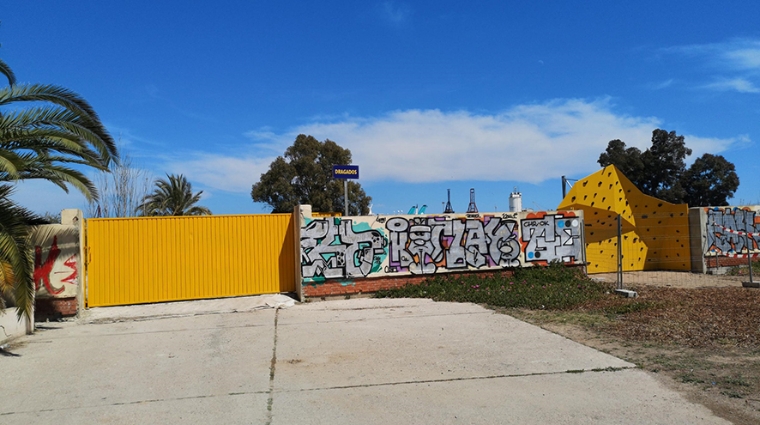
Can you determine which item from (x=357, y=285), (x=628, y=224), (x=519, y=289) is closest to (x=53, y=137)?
(x=357, y=285)

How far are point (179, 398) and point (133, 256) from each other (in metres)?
7.05

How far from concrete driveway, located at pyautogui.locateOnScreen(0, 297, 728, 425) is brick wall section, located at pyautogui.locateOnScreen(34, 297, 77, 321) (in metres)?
0.65

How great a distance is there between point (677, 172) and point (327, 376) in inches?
1500

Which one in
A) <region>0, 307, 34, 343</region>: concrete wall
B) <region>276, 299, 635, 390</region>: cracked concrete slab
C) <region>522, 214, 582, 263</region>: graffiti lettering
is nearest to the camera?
<region>276, 299, 635, 390</region>: cracked concrete slab

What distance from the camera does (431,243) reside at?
13453 mm

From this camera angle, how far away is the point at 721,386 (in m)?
5.78

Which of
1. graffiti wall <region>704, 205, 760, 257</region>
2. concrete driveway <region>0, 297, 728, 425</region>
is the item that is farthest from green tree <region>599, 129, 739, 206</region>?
concrete driveway <region>0, 297, 728, 425</region>

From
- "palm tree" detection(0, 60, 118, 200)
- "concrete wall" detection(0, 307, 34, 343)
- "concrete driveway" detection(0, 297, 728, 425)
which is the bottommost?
"concrete driveway" detection(0, 297, 728, 425)

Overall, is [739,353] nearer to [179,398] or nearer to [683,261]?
[179,398]

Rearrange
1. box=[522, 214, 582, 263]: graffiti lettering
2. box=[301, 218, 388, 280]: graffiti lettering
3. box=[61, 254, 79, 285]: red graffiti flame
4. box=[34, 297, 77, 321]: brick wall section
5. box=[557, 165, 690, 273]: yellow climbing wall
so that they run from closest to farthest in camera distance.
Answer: box=[34, 297, 77, 321]: brick wall section, box=[61, 254, 79, 285]: red graffiti flame, box=[301, 218, 388, 280]: graffiti lettering, box=[522, 214, 582, 263]: graffiti lettering, box=[557, 165, 690, 273]: yellow climbing wall

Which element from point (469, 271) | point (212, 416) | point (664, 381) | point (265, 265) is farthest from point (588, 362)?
point (265, 265)

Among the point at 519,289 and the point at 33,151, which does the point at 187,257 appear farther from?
the point at 519,289

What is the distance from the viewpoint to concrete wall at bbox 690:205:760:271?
16.6m

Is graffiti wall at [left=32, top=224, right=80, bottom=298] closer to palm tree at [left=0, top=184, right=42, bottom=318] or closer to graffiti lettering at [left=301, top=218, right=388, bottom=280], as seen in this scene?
palm tree at [left=0, top=184, right=42, bottom=318]
